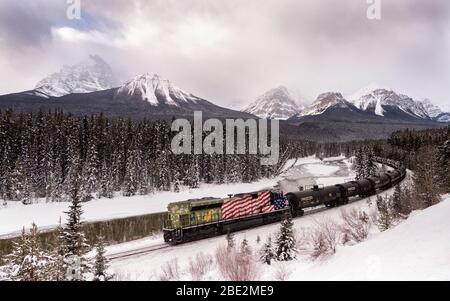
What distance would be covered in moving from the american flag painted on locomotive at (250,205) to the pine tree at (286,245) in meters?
15.3

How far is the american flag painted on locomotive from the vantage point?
4456cm

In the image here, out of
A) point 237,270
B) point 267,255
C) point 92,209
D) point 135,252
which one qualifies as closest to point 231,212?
point 135,252

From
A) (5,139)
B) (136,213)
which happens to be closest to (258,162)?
(136,213)

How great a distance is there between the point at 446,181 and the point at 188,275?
176 ft

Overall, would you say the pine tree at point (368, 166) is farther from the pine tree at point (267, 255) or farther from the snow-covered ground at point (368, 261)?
the pine tree at point (267, 255)

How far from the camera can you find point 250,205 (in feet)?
155

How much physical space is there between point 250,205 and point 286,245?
1885 cm

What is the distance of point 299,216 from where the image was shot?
53.4m

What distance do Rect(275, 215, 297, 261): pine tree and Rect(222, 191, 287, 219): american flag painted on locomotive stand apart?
15314mm

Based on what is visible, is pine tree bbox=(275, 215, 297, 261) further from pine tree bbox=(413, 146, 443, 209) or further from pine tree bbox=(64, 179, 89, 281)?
pine tree bbox=(413, 146, 443, 209)

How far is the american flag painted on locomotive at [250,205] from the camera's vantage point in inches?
1754

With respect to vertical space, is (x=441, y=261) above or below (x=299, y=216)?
above

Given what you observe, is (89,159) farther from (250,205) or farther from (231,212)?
(231,212)

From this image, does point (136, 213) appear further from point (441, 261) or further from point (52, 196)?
point (441, 261)
